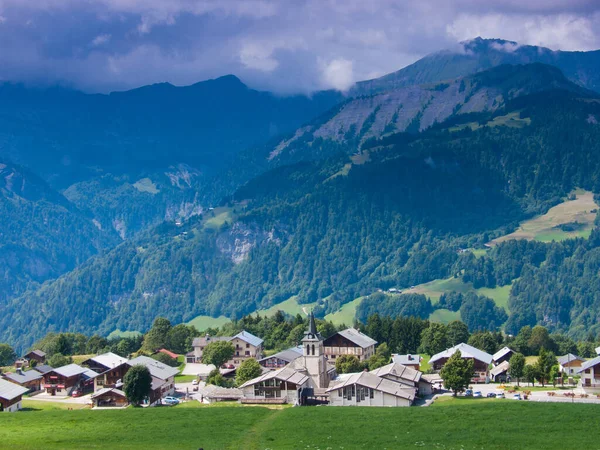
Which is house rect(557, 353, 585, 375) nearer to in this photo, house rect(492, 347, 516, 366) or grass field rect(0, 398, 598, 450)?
house rect(492, 347, 516, 366)

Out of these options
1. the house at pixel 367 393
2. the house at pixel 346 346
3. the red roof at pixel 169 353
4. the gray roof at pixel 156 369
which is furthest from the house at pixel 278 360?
the house at pixel 367 393

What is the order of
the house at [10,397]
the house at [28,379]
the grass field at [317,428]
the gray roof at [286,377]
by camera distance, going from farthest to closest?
the house at [28,379] → the gray roof at [286,377] → the house at [10,397] → the grass field at [317,428]

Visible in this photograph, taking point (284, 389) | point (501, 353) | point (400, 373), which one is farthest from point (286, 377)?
point (501, 353)

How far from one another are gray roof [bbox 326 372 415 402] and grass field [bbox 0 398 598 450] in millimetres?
7101

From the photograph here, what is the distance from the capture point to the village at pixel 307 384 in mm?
119812

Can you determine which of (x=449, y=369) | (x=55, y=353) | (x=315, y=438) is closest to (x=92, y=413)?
(x=315, y=438)

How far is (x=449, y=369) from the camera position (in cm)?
12506

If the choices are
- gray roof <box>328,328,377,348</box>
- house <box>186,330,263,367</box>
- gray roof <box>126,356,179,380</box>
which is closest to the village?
gray roof <box>126,356,179,380</box>

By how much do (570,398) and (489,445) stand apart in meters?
34.2

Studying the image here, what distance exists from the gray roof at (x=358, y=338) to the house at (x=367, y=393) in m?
50.3

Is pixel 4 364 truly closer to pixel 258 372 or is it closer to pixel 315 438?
pixel 258 372

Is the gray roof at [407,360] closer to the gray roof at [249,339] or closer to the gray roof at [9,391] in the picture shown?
the gray roof at [249,339]

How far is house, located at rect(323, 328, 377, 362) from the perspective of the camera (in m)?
170

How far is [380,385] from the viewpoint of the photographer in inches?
4673
